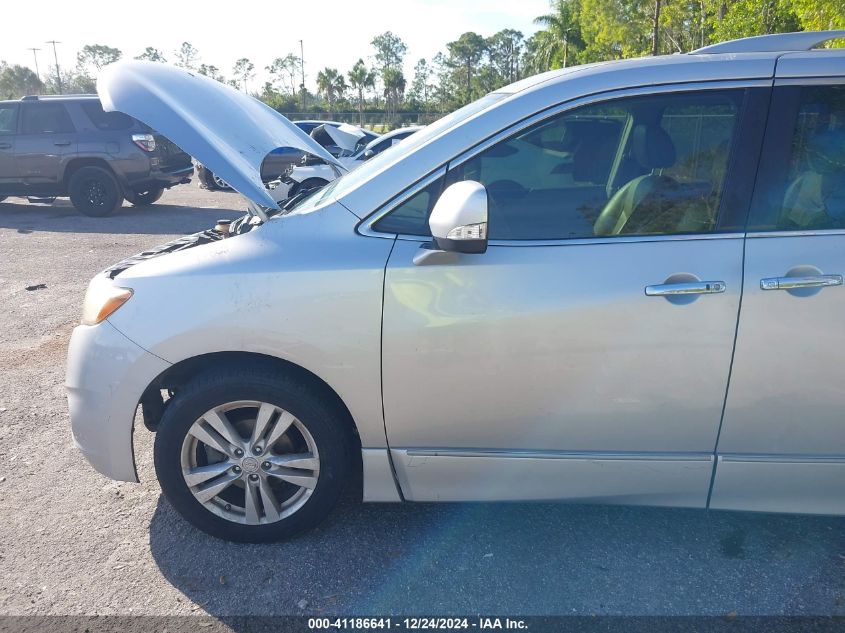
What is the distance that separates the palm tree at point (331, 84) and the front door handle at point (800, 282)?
73.8m

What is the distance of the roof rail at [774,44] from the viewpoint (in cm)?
269

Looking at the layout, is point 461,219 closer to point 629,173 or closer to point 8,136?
point 629,173

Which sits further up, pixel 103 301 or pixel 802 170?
pixel 802 170

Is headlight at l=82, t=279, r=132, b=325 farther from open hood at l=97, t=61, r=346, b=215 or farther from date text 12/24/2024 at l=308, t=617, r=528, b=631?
date text 12/24/2024 at l=308, t=617, r=528, b=631

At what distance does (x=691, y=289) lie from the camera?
7.66 feet

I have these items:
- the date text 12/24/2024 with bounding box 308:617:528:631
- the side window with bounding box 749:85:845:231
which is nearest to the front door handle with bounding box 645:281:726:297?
the side window with bounding box 749:85:845:231

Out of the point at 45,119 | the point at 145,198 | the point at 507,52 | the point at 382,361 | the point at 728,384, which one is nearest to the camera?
the point at 728,384

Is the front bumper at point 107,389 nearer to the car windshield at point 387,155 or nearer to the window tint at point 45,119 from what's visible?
the car windshield at point 387,155

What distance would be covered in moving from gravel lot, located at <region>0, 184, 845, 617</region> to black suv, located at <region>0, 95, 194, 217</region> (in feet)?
29.7

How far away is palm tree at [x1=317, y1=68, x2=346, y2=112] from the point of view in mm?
73188

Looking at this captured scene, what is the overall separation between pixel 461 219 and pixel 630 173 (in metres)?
0.82

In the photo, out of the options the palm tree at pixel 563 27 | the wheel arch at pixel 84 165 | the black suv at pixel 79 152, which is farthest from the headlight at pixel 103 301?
the palm tree at pixel 563 27

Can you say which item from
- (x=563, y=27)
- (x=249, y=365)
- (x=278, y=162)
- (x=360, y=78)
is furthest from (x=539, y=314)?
(x=360, y=78)

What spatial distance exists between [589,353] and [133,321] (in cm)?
174
